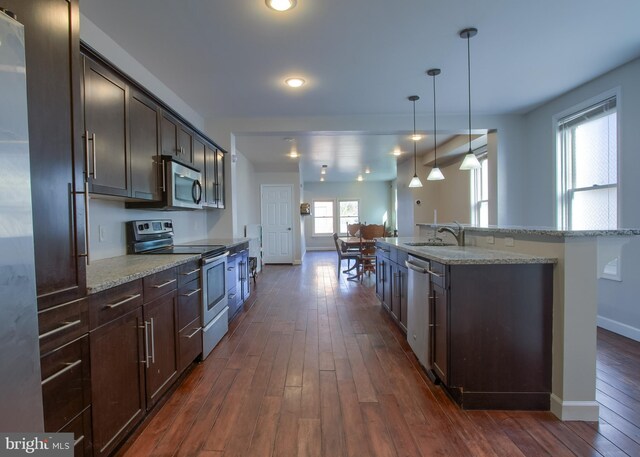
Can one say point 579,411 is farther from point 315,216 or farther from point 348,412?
point 315,216

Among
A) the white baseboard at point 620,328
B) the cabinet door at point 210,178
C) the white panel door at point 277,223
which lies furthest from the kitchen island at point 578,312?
the white panel door at point 277,223

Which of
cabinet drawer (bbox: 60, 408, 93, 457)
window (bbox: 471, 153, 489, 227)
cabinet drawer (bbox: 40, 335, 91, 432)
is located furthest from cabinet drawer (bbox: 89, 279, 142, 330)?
window (bbox: 471, 153, 489, 227)

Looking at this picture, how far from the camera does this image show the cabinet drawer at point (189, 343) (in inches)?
84.6

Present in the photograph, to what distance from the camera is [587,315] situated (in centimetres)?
176

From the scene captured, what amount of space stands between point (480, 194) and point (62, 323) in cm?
611

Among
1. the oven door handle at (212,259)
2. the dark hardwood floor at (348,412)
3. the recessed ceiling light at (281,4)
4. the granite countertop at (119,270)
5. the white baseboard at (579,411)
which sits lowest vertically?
the dark hardwood floor at (348,412)

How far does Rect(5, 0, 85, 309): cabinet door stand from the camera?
110cm

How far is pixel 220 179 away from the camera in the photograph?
409 cm

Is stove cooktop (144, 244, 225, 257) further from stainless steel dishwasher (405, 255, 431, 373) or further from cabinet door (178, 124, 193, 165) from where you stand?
stainless steel dishwasher (405, 255, 431, 373)

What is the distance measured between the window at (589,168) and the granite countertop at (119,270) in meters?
3.54

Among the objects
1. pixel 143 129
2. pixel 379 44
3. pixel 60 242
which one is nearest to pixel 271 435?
pixel 60 242

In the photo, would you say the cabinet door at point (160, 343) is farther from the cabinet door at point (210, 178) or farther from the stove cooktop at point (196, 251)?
the cabinet door at point (210, 178)

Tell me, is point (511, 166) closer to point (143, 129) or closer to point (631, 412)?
point (631, 412)

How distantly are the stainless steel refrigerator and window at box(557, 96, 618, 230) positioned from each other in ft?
12.8
